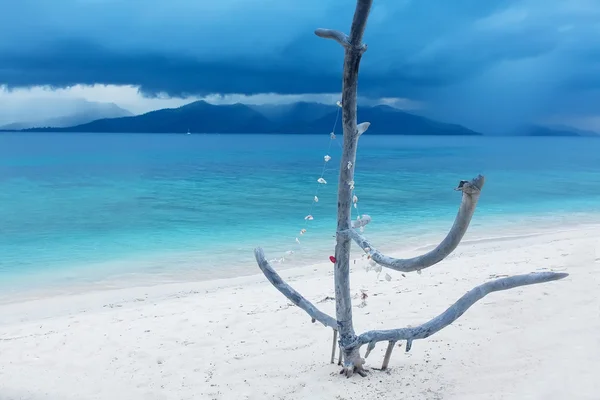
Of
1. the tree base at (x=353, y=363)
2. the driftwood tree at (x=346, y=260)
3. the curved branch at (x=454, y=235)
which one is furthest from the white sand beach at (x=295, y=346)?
the curved branch at (x=454, y=235)

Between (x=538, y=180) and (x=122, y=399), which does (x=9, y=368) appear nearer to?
(x=122, y=399)

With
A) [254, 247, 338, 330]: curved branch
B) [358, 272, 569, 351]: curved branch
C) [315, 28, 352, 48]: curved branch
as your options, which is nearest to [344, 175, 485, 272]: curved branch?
[358, 272, 569, 351]: curved branch

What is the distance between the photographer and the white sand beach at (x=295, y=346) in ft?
15.3

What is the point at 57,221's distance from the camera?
784 inches

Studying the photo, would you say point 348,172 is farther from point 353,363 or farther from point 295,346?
point 295,346

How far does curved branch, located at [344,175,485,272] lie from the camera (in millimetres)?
3149

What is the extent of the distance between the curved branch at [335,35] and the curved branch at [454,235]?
147 centimetres

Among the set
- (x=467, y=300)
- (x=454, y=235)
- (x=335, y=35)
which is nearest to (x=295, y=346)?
(x=467, y=300)

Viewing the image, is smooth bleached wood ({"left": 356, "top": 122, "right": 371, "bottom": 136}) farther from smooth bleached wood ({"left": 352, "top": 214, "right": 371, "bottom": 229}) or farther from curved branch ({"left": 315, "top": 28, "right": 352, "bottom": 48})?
smooth bleached wood ({"left": 352, "top": 214, "right": 371, "bottom": 229})

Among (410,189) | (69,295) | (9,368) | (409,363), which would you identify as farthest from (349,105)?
(410,189)

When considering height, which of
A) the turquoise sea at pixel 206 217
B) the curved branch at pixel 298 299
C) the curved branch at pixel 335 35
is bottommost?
the turquoise sea at pixel 206 217

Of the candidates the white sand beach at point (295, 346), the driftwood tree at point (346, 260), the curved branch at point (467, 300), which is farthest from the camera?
the white sand beach at point (295, 346)

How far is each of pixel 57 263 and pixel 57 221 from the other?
7.76 meters

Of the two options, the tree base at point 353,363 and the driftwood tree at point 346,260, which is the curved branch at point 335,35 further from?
the tree base at point 353,363
